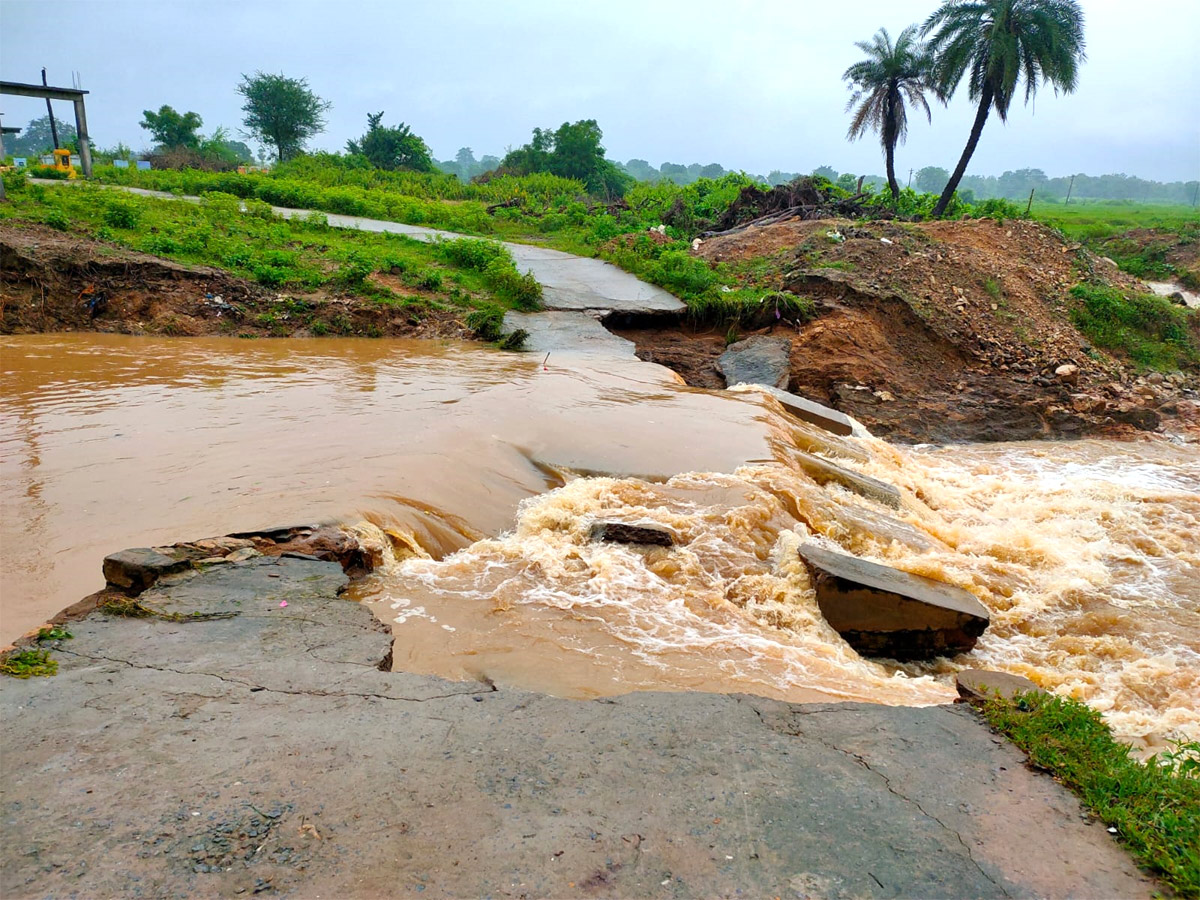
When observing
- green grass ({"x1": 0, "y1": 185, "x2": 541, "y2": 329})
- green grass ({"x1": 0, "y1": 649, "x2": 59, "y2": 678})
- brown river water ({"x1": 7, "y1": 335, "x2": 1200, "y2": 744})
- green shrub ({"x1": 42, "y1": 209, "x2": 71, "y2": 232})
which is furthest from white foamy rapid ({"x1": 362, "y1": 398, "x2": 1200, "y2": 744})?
green shrub ({"x1": 42, "y1": 209, "x2": 71, "y2": 232})

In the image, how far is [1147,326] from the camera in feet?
49.9

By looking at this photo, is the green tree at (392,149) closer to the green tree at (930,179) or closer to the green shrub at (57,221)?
the green shrub at (57,221)

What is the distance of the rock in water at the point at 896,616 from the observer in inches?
202

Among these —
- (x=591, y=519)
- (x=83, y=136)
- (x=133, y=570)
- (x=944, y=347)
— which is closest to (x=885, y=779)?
(x=591, y=519)

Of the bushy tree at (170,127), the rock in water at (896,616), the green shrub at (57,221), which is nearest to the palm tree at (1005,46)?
the rock in water at (896,616)

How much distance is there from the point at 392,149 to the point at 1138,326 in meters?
30.5

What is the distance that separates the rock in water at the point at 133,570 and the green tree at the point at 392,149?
3307cm

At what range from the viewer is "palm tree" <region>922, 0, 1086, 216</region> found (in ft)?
59.3

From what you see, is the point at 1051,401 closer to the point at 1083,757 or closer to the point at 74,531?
the point at 1083,757

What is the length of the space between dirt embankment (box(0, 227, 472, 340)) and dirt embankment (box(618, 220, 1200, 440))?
484 cm

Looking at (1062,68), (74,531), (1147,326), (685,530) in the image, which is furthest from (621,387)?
(1062,68)

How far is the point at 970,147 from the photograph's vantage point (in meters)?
20.0

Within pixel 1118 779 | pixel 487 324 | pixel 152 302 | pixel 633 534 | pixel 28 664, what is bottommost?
pixel 633 534

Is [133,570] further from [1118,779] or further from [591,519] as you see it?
[1118,779]
